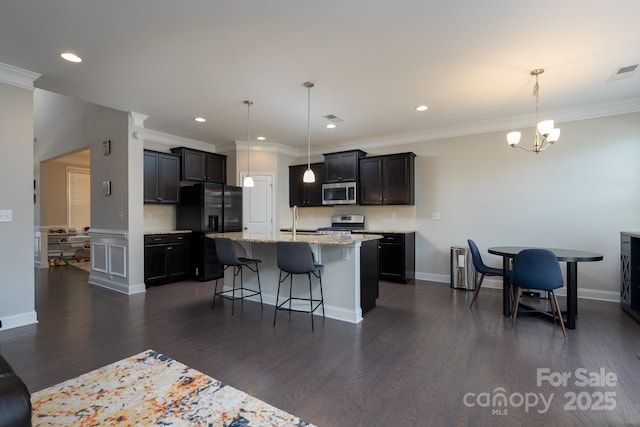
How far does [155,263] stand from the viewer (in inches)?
197

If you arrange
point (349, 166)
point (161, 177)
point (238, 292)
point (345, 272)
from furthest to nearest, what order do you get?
1. point (349, 166)
2. point (161, 177)
3. point (238, 292)
4. point (345, 272)

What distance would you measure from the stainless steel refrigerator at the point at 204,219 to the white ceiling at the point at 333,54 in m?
1.50

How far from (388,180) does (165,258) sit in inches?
165

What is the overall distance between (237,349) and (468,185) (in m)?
4.44

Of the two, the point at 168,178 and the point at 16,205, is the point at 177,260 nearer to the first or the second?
the point at 168,178

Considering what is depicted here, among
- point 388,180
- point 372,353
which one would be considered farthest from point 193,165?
point 372,353

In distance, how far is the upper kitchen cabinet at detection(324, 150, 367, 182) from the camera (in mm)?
5898

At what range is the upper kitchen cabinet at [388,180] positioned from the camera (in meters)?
5.42

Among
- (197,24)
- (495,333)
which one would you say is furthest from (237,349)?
(197,24)

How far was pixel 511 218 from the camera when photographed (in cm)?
479

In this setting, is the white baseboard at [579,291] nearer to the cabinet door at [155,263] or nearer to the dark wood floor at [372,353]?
the dark wood floor at [372,353]

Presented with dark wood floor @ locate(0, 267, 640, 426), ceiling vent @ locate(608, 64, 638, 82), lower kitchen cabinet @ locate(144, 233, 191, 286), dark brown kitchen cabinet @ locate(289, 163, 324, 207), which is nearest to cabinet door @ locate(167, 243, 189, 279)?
lower kitchen cabinet @ locate(144, 233, 191, 286)

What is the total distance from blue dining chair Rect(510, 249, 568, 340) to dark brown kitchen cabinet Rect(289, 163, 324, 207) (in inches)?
155

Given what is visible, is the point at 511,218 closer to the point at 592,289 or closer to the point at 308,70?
the point at 592,289
